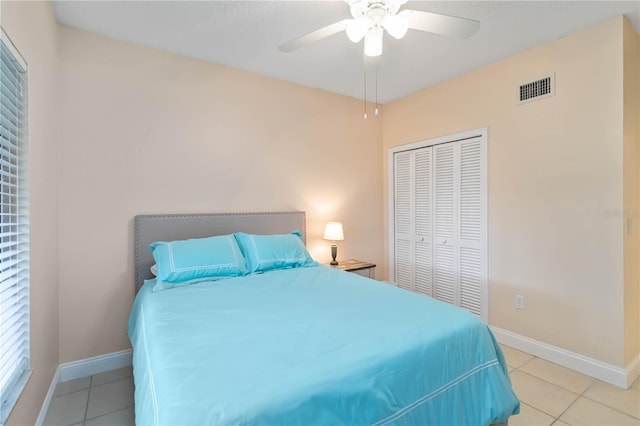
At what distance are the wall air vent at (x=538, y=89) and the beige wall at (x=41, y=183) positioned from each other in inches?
133

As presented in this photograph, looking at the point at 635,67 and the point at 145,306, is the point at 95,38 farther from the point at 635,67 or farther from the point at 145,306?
the point at 635,67

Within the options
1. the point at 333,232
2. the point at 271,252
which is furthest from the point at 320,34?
the point at 333,232

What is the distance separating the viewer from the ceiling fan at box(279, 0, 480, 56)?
5.30 feet

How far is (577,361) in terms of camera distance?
2428 mm

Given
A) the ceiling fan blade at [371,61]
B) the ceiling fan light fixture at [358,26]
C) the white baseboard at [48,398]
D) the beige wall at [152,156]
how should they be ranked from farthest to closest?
the beige wall at [152,156]
the ceiling fan blade at [371,61]
the white baseboard at [48,398]
the ceiling fan light fixture at [358,26]

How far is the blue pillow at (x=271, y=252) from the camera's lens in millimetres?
2576

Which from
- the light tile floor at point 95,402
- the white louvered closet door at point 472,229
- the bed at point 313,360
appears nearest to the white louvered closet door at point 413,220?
the white louvered closet door at point 472,229

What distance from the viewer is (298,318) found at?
1577 millimetres

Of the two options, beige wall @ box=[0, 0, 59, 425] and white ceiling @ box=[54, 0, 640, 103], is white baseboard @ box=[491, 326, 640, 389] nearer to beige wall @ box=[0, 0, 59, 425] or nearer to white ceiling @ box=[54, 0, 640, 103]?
white ceiling @ box=[54, 0, 640, 103]

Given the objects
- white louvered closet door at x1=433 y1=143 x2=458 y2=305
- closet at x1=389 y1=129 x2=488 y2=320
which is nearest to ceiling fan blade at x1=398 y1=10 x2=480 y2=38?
closet at x1=389 y1=129 x2=488 y2=320

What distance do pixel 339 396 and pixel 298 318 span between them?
0.55 metres

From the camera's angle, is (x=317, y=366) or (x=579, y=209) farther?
(x=579, y=209)

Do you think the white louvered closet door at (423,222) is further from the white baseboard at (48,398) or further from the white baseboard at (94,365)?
the white baseboard at (48,398)

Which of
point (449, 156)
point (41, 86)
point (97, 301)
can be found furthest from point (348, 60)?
point (97, 301)
